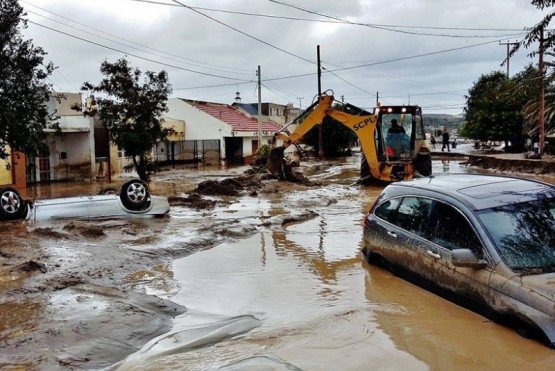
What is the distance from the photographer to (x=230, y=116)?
48.3 meters

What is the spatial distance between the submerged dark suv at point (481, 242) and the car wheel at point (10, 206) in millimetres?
9498

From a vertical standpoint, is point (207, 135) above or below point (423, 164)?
above

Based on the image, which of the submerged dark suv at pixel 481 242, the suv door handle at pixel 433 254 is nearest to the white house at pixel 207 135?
the submerged dark suv at pixel 481 242

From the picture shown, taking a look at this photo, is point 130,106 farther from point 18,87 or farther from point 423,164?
point 423,164

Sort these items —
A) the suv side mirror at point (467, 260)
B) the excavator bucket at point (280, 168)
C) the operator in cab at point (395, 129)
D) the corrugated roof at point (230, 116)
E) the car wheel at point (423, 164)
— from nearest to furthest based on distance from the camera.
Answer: the suv side mirror at point (467, 260), the operator in cab at point (395, 129), the car wheel at point (423, 164), the excavator bucket at point (280, 168), the corrugated roof at point (230, 116)

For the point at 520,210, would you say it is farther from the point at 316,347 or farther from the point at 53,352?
the point at 53,352

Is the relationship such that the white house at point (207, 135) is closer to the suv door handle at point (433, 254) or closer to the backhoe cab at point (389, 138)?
the backhoe cab at point (389, 138)

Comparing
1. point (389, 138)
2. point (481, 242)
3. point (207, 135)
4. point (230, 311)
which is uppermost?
point (207, 135)

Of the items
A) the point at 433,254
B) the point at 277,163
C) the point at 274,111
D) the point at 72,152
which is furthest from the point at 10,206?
the point at 274,111

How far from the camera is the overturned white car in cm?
1294

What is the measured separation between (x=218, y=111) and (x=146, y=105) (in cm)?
2620

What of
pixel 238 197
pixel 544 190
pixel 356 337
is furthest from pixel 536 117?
pixel 356 337

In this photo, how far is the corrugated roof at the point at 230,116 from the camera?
44.8m

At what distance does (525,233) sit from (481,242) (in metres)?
0.50
